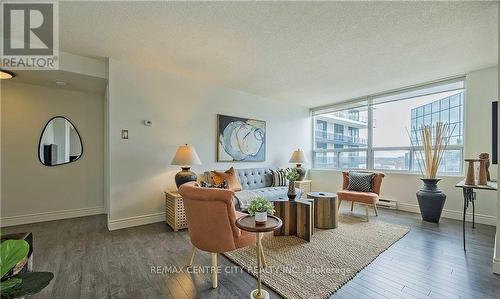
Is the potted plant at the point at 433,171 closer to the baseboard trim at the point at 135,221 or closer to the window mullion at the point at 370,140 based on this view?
the window mullion at the point at 370,140

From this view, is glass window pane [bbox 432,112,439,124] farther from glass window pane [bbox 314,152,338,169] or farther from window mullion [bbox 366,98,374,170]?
glass window pane [bbox 314,152,338,169]

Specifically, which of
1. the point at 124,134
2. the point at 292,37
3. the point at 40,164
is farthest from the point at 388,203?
the point at 40,164

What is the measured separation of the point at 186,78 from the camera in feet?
13.0

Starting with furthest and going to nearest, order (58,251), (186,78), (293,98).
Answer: (293,98) < (186,78) < (58,251)

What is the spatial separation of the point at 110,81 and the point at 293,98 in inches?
150

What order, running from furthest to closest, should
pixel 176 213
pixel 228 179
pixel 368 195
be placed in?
1. pixel 228 179
2. pixel 368 195
3. pixel 176 213

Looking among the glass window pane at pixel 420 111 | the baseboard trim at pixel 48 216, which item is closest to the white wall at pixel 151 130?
the baseboard trim at pixel 48 216

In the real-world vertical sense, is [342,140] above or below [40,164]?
above

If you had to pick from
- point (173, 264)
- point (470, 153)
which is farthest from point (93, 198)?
point (470, 153)

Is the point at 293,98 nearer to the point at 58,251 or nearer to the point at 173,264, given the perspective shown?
the point at 173,264

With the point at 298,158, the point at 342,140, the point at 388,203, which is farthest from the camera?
the point at 342,140

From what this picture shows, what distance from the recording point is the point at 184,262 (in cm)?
228

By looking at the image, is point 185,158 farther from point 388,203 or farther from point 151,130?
point 388,203

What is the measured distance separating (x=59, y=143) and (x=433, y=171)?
6.49 m
